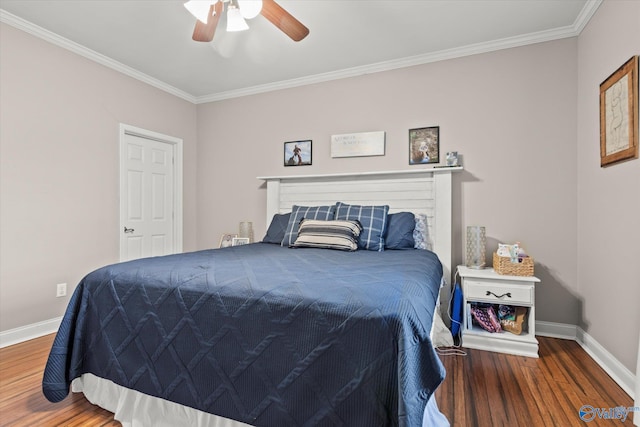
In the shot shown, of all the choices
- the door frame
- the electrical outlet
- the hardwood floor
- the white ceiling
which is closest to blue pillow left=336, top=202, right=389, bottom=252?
the hardwood floor

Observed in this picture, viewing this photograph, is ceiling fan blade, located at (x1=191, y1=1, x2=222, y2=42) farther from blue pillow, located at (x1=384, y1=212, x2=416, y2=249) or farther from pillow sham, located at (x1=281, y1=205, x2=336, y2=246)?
blue pillow, located at (x1=384, y1=212, x2=416, y2=249)

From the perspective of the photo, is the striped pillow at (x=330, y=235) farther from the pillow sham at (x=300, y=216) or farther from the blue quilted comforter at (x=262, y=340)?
the blue quilted comforter at (x=262, y=340)

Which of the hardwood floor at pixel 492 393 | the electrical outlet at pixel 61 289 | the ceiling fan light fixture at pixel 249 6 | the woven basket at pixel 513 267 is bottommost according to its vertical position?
the hardwood floor at pixel 492 393

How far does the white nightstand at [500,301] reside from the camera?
2.34 meters

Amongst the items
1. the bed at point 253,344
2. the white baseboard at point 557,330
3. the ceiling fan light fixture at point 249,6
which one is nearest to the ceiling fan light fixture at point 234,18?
the ceiling fan light fixture at point 249,6

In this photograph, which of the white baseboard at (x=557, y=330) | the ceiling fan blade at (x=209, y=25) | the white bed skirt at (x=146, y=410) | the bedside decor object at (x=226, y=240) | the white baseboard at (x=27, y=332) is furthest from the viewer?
the bedside decor object at (x=226, y=240)

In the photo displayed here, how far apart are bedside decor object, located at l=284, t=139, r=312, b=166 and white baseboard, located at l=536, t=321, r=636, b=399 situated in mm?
2708

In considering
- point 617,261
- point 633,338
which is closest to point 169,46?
point 617,261

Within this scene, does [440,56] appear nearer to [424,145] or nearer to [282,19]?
[424,145]

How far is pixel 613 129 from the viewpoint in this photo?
2088 millimetres

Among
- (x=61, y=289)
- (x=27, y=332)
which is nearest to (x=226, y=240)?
(x=61, y=289)

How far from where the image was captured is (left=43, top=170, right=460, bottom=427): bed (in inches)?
43.3

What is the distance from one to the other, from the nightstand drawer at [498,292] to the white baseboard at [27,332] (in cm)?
349

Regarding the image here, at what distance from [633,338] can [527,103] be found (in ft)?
6.33
